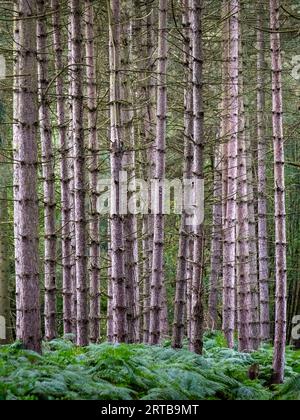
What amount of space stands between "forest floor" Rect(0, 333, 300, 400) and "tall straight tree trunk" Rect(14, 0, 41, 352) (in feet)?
2.41

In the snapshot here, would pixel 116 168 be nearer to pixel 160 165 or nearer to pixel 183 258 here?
A: pixel 183 258

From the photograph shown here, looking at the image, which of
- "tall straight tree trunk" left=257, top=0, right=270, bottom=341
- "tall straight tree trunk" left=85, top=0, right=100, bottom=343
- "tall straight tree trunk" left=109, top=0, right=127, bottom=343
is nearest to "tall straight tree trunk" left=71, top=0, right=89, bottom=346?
"tall straight tree trunk" left=85, top=0, right=100, bottom=343

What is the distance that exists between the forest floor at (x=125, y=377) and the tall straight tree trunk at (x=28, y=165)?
735mm

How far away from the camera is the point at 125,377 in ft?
25.1

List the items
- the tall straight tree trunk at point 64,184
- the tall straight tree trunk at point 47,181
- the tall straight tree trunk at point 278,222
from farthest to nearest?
the tall straight tree trunk at point 64,184 → the tall straight tree trunk at point 47,181 → the tall straight tree trunk at point 278,222

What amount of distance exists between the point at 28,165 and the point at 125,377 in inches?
107

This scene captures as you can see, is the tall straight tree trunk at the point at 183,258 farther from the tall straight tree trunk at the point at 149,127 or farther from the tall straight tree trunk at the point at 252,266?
the tall straight tree trunk at the point at 252,266

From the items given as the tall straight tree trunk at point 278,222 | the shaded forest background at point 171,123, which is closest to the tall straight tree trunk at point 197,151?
the tall straight tree trunk at point 278,222

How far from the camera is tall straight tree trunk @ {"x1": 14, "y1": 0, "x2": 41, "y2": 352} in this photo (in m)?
7.73

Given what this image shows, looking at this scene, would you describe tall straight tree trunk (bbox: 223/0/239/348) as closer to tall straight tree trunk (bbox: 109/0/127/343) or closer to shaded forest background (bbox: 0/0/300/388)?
shaded forest background (bbox: 0/0/300/388)

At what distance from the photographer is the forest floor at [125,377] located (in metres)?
6.58

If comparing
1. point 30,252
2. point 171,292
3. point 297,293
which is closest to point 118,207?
point 30,252
